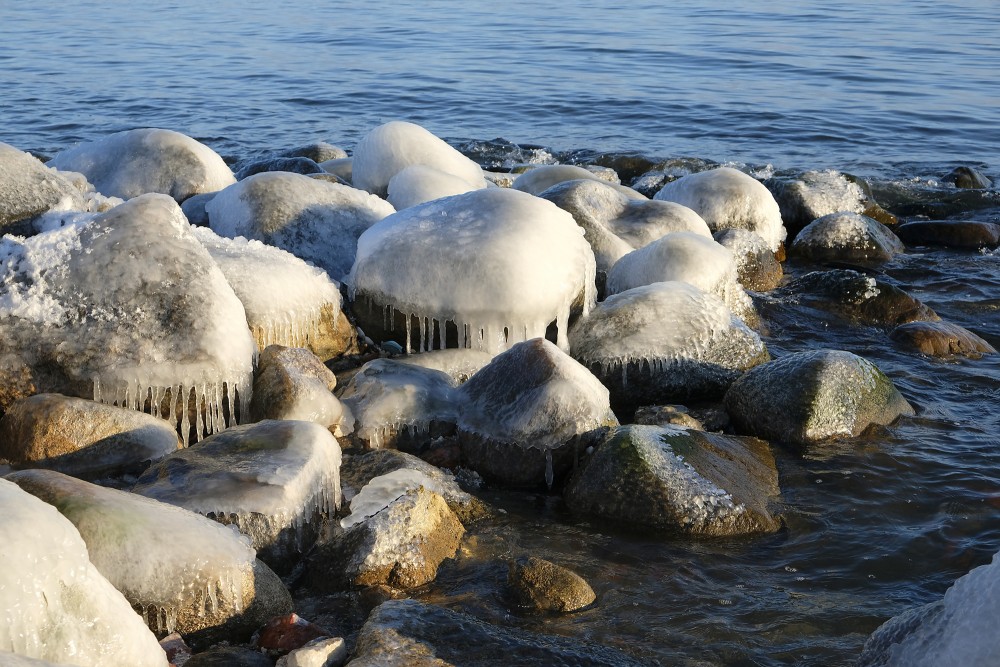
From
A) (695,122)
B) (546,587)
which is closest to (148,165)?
(546,587)

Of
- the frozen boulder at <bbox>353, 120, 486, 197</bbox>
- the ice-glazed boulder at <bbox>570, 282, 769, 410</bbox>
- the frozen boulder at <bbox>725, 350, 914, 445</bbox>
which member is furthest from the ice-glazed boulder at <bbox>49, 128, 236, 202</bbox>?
the frozen boulder at <bbox>725, 350, 914, 445</bbox>

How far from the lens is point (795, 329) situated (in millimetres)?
8172

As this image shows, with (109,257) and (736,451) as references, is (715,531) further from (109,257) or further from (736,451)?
(109,257)

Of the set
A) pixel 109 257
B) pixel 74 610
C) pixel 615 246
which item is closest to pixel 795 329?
pixel 615 246

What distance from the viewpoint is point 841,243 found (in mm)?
10172

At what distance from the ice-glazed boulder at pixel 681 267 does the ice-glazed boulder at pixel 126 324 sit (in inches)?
120

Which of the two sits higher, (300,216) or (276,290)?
(300,216)

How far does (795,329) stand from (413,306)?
3.24 meters

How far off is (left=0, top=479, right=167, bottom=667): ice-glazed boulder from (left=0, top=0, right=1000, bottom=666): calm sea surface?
139cm

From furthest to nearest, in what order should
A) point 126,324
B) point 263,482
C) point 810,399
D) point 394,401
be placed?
point 810,399 < point 394,401 < point 126,324 < point 263,482

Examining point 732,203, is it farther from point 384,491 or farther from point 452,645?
point 452,645

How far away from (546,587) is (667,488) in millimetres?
1009

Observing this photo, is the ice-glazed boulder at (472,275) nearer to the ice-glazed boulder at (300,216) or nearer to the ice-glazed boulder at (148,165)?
the ice-glazed boulder at (300,216)

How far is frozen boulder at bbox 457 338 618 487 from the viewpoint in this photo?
18.0 feet
